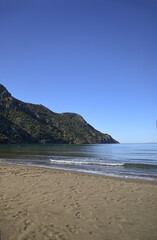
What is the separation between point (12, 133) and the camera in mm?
128875

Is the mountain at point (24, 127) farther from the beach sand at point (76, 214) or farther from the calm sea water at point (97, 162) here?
the beach sand at point (76, 214)

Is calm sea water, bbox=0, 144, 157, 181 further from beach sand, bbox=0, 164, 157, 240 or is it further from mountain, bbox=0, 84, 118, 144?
mountain, bbox=0, 84, 118, 144

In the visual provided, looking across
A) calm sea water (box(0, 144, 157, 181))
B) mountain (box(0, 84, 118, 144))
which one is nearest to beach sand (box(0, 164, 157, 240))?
calm sea water (box(0, 144, 157, 181))

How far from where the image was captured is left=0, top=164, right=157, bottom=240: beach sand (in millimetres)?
4926

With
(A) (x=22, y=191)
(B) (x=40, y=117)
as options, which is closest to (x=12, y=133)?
(B) (x=40, y=117)

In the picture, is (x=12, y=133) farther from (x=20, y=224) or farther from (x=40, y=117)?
(x=20, y=224)

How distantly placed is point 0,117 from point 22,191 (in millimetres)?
139974

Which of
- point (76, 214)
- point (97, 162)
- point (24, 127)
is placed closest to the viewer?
point (76, 214)

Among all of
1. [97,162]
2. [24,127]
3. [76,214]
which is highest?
[24,127]

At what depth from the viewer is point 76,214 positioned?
6.36 metres

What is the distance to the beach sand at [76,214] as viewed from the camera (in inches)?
194

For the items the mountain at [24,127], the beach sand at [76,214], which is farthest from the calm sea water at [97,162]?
the mountain at [24,127]

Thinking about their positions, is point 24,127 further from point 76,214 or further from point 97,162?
point 76,214

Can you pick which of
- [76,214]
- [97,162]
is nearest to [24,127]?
[97,162]
